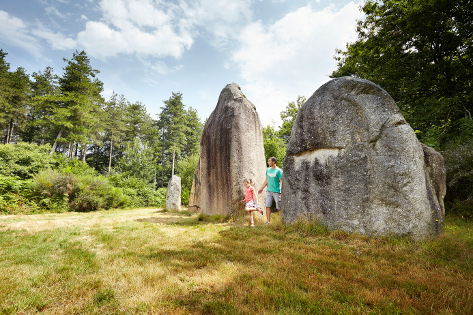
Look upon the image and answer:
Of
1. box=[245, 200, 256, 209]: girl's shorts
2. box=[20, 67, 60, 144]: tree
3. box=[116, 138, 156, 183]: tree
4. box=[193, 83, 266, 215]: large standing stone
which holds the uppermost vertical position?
box=[20, 67, 60, 144]: tree

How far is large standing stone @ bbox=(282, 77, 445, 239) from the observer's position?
13.4ft

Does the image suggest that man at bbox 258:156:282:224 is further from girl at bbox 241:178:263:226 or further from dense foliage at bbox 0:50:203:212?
dense foliage at bbox 0:50:203:212

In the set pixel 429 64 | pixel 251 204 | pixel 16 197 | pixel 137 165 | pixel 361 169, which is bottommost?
pixel 251 204

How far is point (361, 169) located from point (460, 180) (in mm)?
5523

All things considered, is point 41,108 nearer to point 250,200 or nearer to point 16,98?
point 16,98

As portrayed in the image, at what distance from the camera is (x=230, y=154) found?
7.94m

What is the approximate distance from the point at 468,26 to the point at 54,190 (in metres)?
21.7

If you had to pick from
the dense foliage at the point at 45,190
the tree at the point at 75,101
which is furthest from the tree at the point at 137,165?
the dense foliage at the point at 45,190

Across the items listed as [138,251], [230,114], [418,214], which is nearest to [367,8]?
[230,114]

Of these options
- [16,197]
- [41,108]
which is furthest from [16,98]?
[16,197]

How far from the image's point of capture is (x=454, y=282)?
7.86 feet

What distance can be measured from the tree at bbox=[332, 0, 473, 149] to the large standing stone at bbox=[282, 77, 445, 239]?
6.36m

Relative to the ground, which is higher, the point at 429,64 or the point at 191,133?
the point at 191,133

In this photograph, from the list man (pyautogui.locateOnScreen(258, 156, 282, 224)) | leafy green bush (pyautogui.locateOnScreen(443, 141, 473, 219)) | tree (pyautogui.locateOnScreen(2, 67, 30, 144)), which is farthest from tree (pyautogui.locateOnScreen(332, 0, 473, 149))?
tree (pyautogui.locateOnScreen(2, 67, 30, 144))
